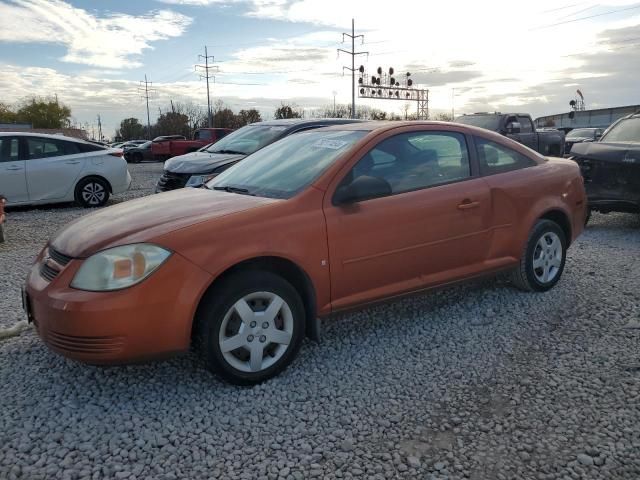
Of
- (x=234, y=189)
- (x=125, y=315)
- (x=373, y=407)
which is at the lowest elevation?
(x=373, y=407)

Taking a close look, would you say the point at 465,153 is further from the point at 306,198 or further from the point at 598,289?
the point at 598,289

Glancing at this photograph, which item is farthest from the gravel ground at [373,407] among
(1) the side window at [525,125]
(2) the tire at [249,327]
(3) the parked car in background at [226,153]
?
(1) the side window at [525,125]

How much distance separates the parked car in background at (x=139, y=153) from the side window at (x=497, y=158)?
3114cm

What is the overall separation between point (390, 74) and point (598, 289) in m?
52.7

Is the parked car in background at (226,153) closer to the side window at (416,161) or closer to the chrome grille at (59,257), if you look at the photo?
the side window at (416,161)

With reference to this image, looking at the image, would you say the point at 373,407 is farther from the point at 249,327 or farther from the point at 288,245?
the point at 288,245

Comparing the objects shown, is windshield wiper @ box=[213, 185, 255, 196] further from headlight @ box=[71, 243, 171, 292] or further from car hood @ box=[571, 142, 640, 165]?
car hood @ box=[571, 142, 640, 165]

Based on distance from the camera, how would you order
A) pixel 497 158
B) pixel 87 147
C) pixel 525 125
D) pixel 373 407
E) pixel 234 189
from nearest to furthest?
1. pixel 373 407
2. pixel 234 189
3. pixel 497 158
4. pixel 87 147
5. pixel 525 125

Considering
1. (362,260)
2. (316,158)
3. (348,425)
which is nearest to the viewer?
(348,425)

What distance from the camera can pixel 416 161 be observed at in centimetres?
424

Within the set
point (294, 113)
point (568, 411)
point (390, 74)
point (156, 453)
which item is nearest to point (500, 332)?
point (568, 411)

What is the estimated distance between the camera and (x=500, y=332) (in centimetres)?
426

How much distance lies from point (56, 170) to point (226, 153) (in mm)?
3668

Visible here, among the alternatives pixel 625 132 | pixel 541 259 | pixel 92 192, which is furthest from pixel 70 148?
pixel 625 132
